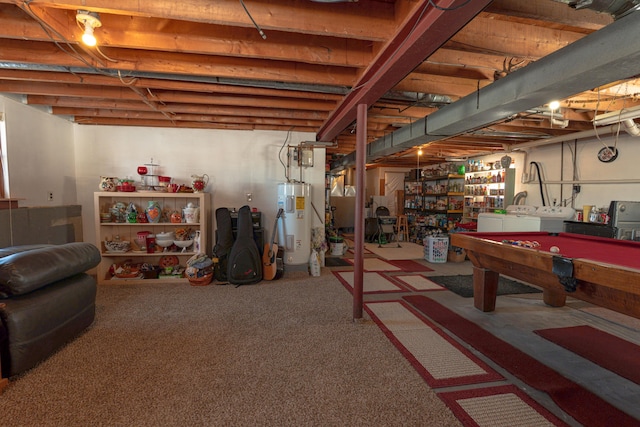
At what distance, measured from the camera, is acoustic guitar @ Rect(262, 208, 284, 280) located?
4.18 meters

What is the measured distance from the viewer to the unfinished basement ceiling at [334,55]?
1743 mm

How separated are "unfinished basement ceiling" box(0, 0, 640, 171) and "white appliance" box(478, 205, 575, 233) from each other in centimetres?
162

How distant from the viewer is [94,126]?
14.3 feet

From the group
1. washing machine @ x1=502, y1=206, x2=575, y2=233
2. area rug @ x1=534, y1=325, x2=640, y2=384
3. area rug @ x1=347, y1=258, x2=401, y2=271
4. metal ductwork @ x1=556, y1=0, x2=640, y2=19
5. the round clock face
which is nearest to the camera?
metal ductwork @ x1=556, y1=0, x2=640, y2=19

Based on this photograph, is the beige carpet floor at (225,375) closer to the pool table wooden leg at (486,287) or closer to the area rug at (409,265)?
the pool table wooden leg at (486,287)

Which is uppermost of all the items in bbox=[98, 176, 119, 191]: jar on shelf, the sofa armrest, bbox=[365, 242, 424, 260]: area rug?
bbox=[98, 176, 119, 191]: jar on shelf

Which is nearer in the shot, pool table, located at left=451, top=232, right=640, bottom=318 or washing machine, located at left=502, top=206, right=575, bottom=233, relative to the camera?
pool table, located at left=451, top=232, right=640, bottom=318

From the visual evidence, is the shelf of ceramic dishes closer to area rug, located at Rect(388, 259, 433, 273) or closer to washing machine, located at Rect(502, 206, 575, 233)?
area rug, located at Rect(388, 259, 433, 273)

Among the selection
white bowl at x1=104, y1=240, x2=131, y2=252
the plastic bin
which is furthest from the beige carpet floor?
the plastic bin

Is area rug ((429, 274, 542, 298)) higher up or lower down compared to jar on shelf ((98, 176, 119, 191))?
lower down

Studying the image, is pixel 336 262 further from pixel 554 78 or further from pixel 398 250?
pixel 554 78

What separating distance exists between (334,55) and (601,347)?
3384 millimetres

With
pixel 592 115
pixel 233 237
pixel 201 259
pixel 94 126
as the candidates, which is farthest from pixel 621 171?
pixel 94 126

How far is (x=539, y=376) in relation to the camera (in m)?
1.99
